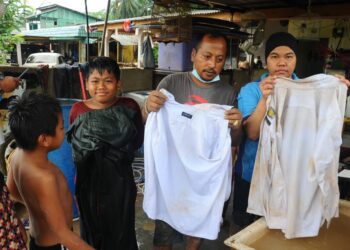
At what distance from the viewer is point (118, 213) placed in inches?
76.8

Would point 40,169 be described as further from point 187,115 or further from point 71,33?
point 71,33

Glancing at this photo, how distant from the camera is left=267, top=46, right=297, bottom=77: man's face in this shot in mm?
1846

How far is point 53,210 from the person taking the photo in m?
1.38

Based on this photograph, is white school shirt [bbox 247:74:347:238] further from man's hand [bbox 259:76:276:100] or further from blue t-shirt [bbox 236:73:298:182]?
blue t-shirt [bbox 236:73:298:182]

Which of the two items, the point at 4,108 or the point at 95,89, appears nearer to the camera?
the point at 95,89

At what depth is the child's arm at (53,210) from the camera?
1377 millimetres

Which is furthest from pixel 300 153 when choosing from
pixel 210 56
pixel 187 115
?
pixel 210 56

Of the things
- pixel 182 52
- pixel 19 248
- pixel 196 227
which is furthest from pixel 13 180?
pixel 182 52

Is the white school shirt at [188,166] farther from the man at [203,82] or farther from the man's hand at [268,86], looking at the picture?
the man's hand at [268,86]

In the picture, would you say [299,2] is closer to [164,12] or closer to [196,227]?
[164,12]

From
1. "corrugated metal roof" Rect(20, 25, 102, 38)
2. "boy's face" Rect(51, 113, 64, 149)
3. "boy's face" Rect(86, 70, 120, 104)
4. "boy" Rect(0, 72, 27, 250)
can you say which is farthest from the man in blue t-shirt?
"corrugated metal roof" Rect(20, 25, 102, 38)

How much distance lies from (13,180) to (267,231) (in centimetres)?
146

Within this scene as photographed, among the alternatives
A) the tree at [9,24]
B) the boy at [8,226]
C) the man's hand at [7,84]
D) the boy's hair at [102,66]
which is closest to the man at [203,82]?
the boy's hair at [102,66]

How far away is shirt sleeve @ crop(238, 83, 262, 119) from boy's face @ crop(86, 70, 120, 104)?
2.89 ft
